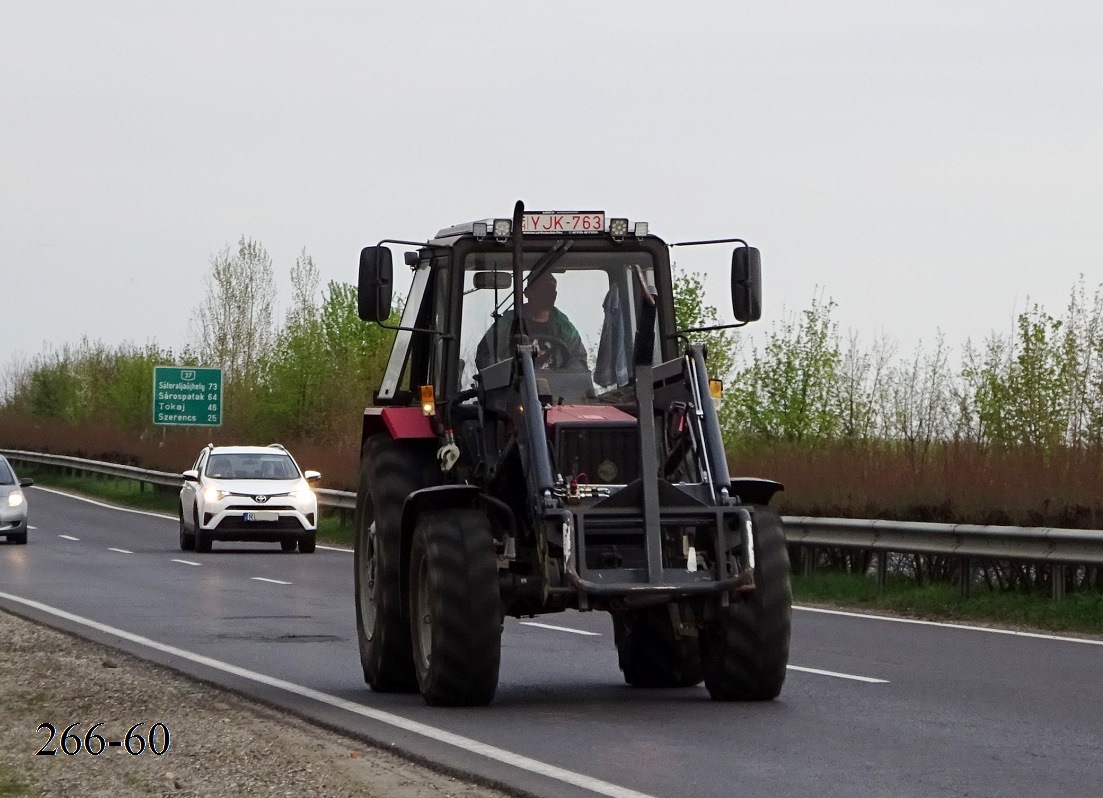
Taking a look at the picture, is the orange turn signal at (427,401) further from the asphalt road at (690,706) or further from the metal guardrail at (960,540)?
the metal guardrail at (960,540)

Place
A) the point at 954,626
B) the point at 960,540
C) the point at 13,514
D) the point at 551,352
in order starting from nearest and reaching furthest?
the point at 551,352 → the point at 954,626 → the point at 960,540 → the point at 13,514

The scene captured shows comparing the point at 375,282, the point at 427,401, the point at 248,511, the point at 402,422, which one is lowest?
the point at 248,511

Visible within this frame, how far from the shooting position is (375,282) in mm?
11539

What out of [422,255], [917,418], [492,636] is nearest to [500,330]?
[422,255]

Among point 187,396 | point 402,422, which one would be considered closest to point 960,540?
point 402,422

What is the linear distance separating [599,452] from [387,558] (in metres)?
1.73

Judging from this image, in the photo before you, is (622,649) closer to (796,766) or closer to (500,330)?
(500,330)

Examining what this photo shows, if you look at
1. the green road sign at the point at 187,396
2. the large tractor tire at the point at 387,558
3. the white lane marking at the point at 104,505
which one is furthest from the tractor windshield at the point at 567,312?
the green road sign at the point at 187,396

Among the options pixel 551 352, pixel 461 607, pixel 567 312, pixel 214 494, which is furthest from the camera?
pixel 214 494

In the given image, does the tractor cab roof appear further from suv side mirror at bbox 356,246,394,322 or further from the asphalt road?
the asphalt road

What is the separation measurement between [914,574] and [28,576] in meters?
10.5

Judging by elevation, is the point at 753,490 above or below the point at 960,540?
above

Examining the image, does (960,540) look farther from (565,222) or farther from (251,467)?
(251,467)

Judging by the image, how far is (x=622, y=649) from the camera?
12828 mm
